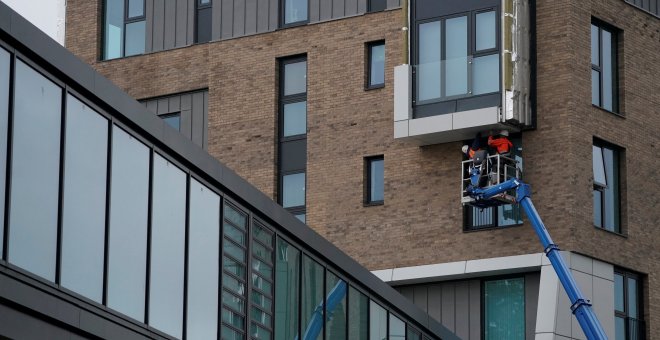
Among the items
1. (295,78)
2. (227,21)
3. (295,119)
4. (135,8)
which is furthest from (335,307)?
(135,8)

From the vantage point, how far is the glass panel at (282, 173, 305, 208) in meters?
48.1

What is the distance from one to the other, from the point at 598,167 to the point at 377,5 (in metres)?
7.70

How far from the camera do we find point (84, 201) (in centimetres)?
2208

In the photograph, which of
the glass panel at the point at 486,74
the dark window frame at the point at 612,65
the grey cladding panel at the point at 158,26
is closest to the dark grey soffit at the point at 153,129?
the glass panel at the point at 486,74

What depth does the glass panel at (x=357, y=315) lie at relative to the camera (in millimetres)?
32031

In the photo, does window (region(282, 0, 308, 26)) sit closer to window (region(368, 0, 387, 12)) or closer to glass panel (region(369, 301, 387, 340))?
window (region(368, 0, 387, 12))

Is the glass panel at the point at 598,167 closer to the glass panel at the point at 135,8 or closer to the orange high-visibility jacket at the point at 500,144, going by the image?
the orange high-visibility jacket at the point at 500,144

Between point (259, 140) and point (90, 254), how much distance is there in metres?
26.9

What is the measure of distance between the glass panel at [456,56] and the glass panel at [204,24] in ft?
29.2

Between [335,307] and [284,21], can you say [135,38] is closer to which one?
[284,21]

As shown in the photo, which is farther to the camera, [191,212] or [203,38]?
[203,38]

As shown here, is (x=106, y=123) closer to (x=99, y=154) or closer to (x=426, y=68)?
(x=99, y=154)

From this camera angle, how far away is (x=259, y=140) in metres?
48.9

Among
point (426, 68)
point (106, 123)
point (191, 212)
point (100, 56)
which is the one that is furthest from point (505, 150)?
point (106, 123)
